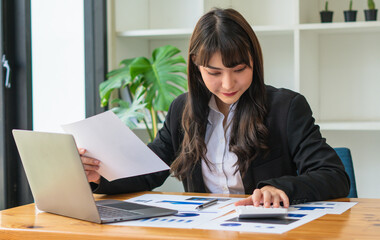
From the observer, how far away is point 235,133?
5.55ft

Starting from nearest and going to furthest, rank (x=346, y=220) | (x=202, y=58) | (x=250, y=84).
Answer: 1. (x=346, y=220)
2. (x=202, y=58)
3. (x=250, y=84)

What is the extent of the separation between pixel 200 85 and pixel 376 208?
71cm

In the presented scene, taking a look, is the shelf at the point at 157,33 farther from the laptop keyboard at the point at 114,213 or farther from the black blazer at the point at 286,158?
the laptop keyboard at the point at 114,213

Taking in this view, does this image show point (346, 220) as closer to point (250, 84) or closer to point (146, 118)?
point (250, 84)

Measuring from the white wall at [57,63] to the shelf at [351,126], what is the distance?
1.37m

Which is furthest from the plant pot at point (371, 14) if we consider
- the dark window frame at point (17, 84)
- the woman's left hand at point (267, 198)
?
the woman's left hand at point (267, 198)

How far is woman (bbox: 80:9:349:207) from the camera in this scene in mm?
1504

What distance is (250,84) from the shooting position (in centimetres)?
165

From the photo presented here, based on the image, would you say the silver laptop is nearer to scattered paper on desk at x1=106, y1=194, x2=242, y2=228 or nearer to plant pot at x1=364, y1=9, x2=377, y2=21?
scattered paper on desk at x1=106, y1=194, x2=242, y2=228

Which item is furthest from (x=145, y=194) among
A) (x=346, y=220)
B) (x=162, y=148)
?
(x=346, y=220)

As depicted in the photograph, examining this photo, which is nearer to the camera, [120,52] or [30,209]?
[30,209]

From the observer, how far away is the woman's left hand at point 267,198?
49.6 inches

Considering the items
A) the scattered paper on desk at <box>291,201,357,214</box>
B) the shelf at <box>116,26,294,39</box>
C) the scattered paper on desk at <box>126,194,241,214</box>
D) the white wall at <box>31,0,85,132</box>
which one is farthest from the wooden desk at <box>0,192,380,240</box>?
the shelf at <box>116,26,294,39</box>

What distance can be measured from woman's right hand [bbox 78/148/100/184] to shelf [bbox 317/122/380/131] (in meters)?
1.57
